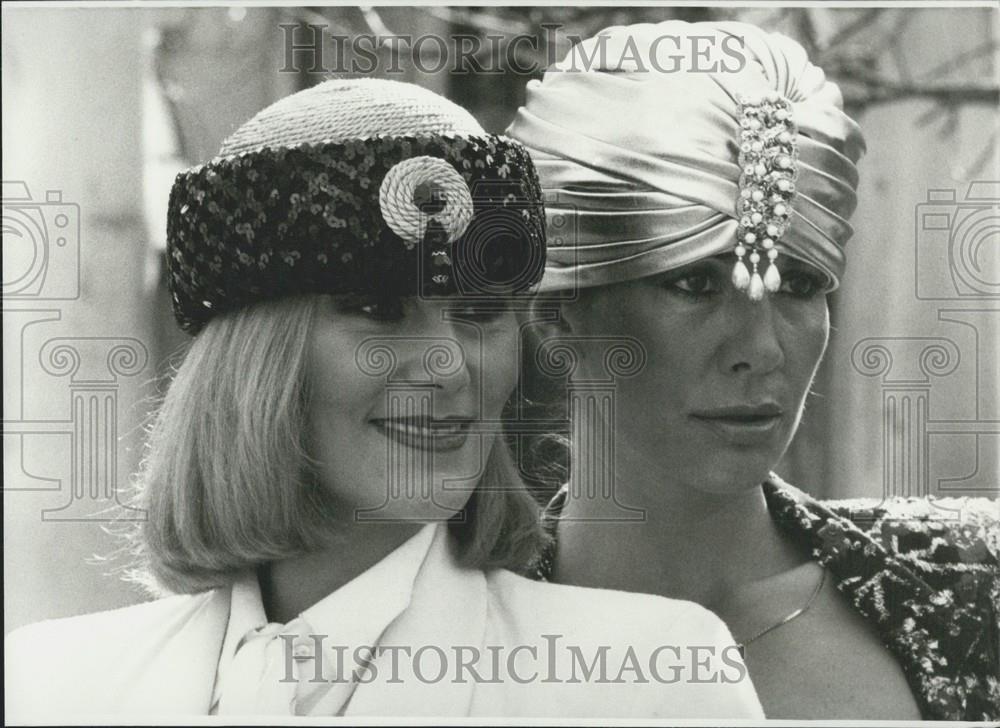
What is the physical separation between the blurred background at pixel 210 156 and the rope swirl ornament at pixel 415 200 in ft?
1.04

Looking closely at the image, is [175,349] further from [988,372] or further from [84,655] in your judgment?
[988,372]
